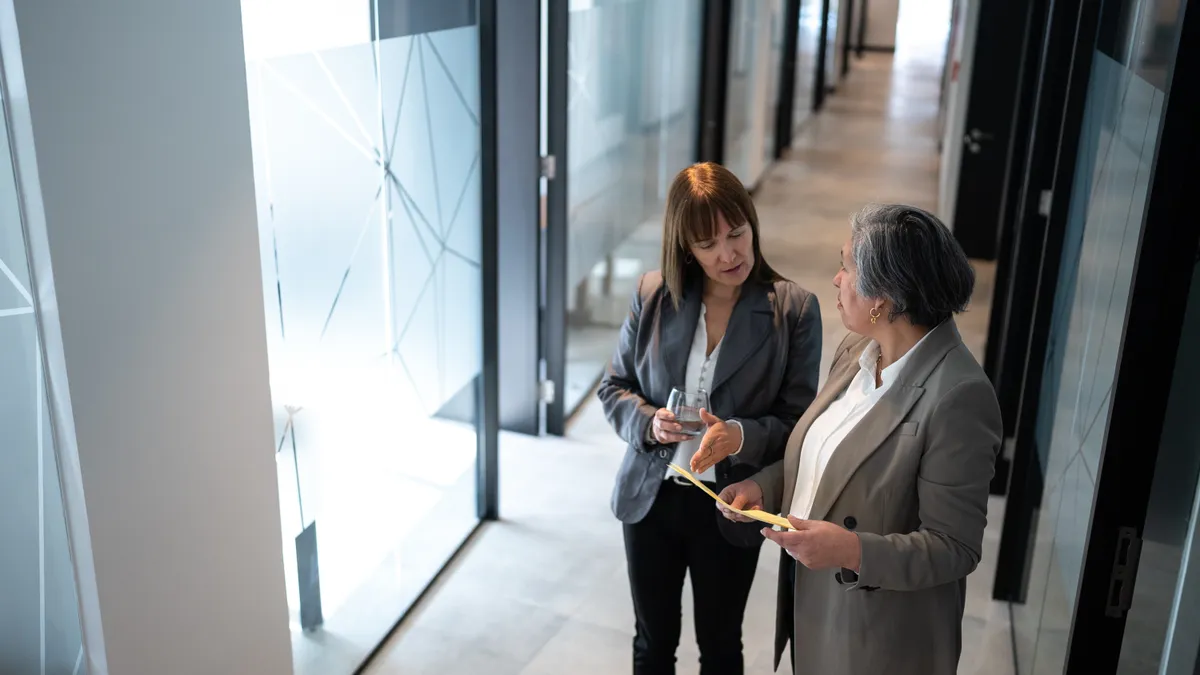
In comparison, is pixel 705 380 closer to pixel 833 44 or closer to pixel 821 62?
pixel 821 62

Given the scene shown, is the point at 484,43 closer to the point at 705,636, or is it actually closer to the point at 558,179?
the point at 558,179

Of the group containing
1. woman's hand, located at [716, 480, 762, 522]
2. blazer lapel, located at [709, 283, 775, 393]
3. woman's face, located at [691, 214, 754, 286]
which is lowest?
woman's hand, located at [716, 480, 762, 522]

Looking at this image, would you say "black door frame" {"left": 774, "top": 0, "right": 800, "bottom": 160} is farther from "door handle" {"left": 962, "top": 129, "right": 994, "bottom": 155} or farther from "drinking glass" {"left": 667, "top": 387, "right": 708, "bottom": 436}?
"drinking glass" {"left": 667, "top": 387, "right": 708, "bottom": 436}

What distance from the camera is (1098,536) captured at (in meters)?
2.20

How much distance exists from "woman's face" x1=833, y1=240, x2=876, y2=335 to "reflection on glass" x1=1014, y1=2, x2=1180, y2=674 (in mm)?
602

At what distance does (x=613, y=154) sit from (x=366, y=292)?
2.45 metres

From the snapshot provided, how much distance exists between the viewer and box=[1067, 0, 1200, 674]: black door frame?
6.49 ft

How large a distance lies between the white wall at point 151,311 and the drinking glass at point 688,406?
0.96 m

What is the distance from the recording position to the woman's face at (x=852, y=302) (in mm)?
1988

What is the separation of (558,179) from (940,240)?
2.88 metres

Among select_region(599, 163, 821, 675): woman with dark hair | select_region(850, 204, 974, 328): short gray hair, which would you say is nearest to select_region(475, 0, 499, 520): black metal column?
select_region(599, 163, 821, 675): woman with dark hair

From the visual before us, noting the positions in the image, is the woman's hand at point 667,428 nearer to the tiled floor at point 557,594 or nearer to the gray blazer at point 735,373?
the gray blazer at point 735,373

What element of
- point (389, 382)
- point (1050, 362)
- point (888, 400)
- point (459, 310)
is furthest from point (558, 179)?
point (888, 400)

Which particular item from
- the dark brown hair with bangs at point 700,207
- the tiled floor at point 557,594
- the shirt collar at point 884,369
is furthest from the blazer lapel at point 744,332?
the tiled floor at point 557,594
